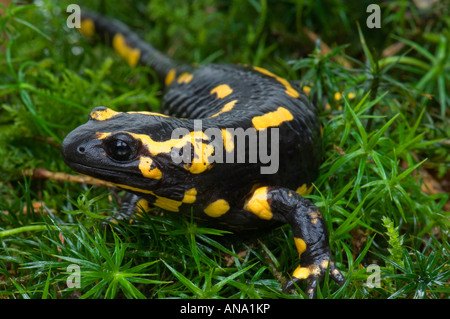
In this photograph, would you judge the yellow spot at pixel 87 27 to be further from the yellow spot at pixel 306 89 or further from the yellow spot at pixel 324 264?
the yellow spot at pixel 324 264

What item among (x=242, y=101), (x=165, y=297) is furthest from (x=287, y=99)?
(x=165, y=297)

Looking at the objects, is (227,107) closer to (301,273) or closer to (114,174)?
(114,174)

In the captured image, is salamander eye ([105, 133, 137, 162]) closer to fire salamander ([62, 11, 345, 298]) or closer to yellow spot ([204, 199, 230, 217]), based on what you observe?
fire salamander ([62, 11, 345, 298])

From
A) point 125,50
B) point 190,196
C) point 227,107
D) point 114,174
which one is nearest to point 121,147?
point 114,174

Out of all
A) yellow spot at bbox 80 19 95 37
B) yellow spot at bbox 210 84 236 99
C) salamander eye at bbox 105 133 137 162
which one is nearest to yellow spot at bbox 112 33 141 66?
yellow spot at bbox 80 19 95 37

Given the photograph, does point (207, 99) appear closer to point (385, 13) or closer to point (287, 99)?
point (287, 99)
